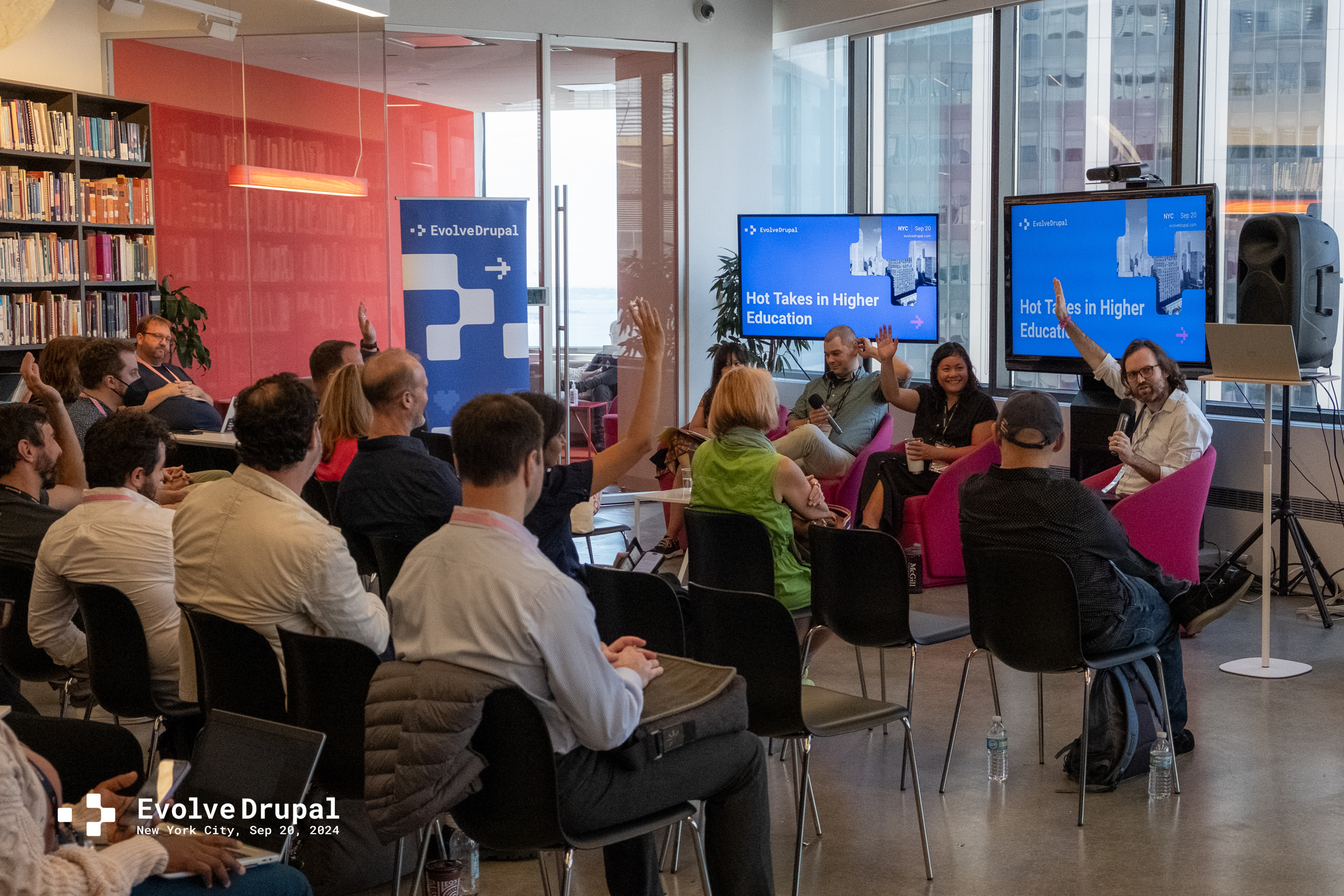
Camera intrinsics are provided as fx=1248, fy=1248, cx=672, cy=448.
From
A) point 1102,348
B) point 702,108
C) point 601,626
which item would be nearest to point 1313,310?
point 1102,348

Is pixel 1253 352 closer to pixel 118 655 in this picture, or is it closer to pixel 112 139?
pixel 118 655

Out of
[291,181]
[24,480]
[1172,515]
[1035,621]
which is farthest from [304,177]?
[1035,621]

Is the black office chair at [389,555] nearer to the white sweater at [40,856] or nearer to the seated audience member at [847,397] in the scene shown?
the white sweater at [40,856]

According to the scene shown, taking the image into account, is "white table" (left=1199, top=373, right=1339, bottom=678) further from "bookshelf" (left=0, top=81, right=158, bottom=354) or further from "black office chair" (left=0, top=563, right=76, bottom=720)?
"bookshelf" (left=0, top=81, right=158, bottom=354)

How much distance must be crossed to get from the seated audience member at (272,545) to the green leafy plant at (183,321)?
19.6 feet

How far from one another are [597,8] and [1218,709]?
673 cm

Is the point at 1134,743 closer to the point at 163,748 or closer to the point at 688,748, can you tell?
the point at 688,748

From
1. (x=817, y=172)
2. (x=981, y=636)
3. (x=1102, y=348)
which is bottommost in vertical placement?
(x=981, y=636)

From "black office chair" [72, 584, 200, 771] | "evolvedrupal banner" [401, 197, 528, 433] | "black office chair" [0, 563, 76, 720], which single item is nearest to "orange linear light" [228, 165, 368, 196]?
"evolvedrupal banner" [401, 197, 528, 433]

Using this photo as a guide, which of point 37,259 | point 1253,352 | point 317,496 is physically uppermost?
point 37,259

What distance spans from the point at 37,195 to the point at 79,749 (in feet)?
19.8

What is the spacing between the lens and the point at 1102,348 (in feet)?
23.7

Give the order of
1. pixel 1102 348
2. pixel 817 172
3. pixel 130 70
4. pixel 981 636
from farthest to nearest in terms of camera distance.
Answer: pixel 817 172, pixel 130 70, pixel 1102 348, pixel 981 636

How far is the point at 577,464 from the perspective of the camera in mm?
3730
